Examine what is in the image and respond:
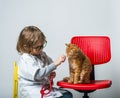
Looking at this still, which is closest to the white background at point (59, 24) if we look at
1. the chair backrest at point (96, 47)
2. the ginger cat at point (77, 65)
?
the chair backrest at point (96, 47)

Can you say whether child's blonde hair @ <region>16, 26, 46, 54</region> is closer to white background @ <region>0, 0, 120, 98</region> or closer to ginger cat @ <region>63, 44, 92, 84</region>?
ginger cat @ <region>63, 44, 92, 84</region>

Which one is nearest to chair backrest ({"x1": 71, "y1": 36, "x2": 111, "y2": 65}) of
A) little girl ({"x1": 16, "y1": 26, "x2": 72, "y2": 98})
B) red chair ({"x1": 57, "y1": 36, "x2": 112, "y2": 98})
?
red chair ({"x1": 57, "y1": 36, "x2": 112, "y2": 98})

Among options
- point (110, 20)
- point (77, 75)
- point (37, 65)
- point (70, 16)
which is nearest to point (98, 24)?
point (110, 20)

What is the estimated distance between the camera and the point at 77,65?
1.56m

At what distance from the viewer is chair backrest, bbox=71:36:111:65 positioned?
1.82m

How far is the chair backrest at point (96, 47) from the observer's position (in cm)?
182

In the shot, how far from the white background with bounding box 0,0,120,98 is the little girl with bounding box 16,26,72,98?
23.5 inches

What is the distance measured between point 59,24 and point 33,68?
804 mm

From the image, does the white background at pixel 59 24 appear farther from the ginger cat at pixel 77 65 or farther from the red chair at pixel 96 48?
the ginger cat at pixel 77 65

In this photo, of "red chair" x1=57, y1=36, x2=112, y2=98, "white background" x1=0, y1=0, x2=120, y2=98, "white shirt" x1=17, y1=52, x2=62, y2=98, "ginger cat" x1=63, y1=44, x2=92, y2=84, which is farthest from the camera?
"white background" x1=0, y1=0, x2=120, y2=98

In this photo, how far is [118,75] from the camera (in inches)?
84.3

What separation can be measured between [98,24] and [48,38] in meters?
0.42

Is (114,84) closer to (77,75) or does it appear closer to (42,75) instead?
(77,75)

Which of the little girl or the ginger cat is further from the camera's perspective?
the ginger cat
